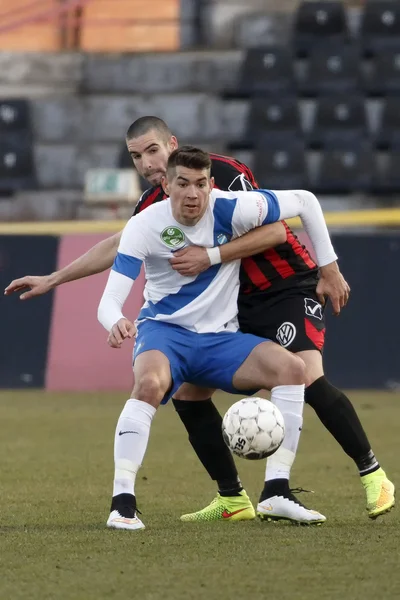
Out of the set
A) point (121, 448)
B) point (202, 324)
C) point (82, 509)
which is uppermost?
point (202, 324)

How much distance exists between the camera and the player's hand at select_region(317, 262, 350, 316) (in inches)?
245

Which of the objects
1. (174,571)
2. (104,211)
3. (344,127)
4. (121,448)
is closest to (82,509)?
(121,448)

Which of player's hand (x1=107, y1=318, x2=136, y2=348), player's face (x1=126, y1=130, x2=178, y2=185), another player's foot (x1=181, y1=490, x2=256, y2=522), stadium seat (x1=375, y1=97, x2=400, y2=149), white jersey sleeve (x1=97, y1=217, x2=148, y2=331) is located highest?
player's face (x1=126, y1=130, x2=178, y2=185)

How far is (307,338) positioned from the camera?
20.4ft

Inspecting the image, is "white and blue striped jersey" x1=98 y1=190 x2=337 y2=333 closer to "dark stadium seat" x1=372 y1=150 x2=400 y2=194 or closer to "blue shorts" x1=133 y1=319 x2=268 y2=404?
"blue shorts" x1=133 y1=319 x2=268 y2=404

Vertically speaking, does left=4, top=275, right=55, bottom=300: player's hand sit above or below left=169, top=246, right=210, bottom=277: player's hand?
below

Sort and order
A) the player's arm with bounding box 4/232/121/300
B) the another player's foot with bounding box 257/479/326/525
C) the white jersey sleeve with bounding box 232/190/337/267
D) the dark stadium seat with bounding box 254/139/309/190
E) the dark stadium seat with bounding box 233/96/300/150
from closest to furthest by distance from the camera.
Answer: the another player's foot with bounding box 257/479/326/525, the white jersey sleeve with bounding box 232/190/337/267, the player's arm with bounding box 4/232/121/300, the dark stadium seat with bounding box 254/139/309/190, the dark stadium seat with bounding box 233/96/300/150

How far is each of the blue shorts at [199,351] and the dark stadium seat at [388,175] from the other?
11466 mm

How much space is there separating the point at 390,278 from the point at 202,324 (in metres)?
7.94

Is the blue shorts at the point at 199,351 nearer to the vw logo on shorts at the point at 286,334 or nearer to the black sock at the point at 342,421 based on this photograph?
the vw logo on shorts at the point at 286,334

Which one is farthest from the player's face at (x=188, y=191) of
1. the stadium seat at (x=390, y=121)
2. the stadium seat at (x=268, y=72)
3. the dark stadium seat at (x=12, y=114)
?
the dark stadium seat at (x=12, y=114)

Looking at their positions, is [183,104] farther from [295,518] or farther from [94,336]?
[295,518]

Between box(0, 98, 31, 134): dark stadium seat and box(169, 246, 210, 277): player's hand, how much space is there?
13.1 m

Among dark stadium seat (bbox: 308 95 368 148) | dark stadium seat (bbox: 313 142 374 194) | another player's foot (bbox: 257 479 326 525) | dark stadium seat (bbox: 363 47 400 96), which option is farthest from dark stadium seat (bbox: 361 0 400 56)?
another player's foot (bbox: 257 479 326 525)
